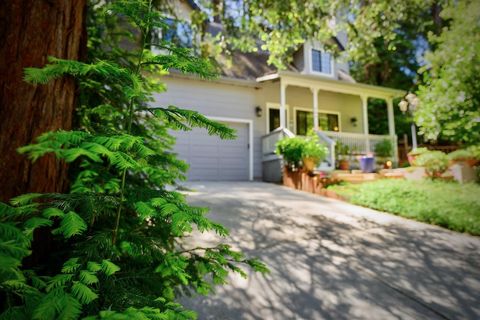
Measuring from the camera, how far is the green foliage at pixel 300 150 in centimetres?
886

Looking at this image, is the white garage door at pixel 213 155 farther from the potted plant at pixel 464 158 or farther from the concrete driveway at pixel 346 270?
the potted plant at pixel 464 158

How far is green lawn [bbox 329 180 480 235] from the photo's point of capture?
15.9 ft

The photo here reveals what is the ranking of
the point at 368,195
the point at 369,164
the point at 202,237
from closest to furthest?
the point at 202,237 < the point at 368,195 < the point at 369,164

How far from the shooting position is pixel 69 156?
894 mm

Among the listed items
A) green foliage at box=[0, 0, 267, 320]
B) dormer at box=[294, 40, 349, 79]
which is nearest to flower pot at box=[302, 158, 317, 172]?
dormer at box=[294, 40, 349, 79]

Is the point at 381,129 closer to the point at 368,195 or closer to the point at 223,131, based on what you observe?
the point at 368,195

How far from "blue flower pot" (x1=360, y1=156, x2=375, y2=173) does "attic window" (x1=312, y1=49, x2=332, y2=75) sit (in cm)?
528

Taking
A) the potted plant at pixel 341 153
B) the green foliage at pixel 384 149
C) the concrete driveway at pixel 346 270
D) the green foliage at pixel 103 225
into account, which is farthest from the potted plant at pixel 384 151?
the green foliage at pixel 103 225

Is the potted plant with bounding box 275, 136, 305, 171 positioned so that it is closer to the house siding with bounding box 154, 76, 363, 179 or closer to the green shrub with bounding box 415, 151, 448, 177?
the house siding with bounding box 154, 76, 363, 179

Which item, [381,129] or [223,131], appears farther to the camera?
[381,129]

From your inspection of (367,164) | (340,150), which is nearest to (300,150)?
(340,150)

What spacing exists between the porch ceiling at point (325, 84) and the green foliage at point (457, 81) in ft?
17.0

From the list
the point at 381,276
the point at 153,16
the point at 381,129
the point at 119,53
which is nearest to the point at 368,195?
the point at 381,276

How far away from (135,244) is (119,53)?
A: 1.76m
